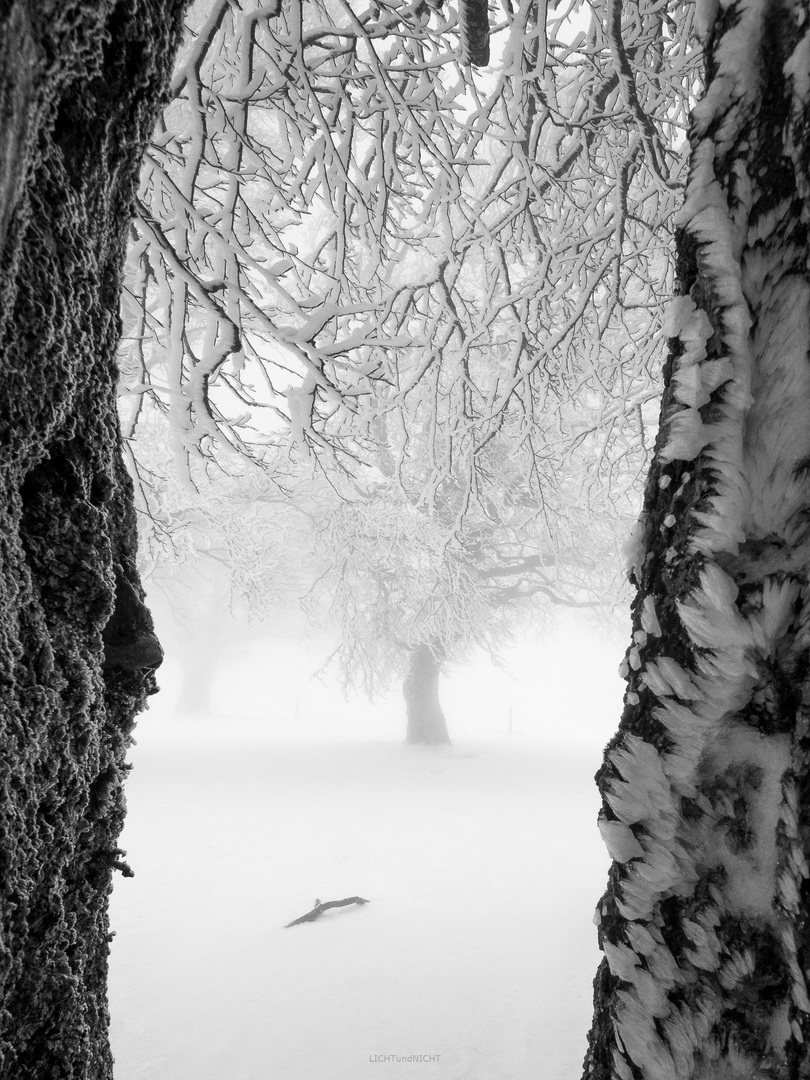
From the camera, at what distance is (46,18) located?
48 cm

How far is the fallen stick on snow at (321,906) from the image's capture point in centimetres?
443

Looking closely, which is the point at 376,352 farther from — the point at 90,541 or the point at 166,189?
the point at 90,541

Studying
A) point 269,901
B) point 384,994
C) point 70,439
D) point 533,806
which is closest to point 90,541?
point 70,439

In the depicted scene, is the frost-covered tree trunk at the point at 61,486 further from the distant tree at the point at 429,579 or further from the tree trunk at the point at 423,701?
the tree trunk at the point at 423,701

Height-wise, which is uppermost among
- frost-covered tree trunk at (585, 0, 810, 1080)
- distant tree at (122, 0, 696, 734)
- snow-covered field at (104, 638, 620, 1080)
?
distant tree at (122, 0, 696, 734)

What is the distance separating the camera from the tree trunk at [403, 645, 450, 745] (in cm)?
1229

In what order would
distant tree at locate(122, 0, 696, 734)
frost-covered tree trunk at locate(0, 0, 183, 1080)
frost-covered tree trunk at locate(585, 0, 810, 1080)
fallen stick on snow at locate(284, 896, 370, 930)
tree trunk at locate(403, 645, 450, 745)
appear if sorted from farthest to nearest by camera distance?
tree trunk at locate(403, 645, 450, 745) → fallen stick on snow at locate(284, 896, 370, 930) → distant tree at locate(122, 0, 696, 734) → frost-covered tree trunk at locate(585, 0, 810, 1080) → frost-covered tree trunk at locate(0, 0, 183, 1080)

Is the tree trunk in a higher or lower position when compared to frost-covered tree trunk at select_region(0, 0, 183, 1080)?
lower

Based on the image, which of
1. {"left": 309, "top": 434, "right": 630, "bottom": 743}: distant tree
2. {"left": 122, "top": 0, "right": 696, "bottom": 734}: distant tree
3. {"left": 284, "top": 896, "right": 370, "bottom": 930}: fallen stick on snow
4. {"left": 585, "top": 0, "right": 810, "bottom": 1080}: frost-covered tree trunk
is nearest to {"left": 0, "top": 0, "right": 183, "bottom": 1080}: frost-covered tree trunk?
{"left": 585, "top": 0, "right": 810, "bottom": 1080}: frost-covered tree trunk

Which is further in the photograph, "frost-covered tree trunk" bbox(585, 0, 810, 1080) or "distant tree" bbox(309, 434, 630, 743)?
"distant tree" bbox(309, 434, 630, 743)

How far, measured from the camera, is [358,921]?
174 inches

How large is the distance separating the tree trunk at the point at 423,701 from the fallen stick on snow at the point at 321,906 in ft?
24.6

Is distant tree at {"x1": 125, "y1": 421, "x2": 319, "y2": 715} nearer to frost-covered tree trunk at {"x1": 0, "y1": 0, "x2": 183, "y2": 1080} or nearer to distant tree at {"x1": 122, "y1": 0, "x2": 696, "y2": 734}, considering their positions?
distant tree at {"x1": 122, "y1": 0, "x2": 696, "y2": 734}

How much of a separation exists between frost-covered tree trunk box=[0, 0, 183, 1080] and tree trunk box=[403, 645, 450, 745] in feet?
38.0
